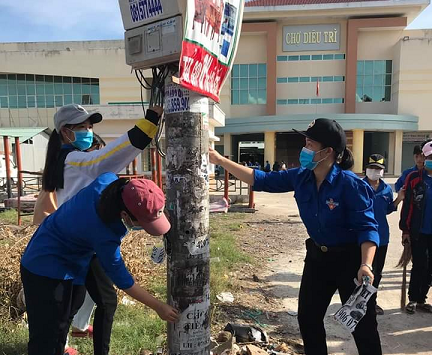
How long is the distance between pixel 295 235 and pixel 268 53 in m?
26.5

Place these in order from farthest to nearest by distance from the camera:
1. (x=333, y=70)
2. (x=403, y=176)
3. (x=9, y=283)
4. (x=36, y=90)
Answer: (x=333, y=70) → (x=36, y=90) → (x=403, y=176) → (x=9, y=283)

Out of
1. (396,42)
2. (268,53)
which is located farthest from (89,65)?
(396,42)

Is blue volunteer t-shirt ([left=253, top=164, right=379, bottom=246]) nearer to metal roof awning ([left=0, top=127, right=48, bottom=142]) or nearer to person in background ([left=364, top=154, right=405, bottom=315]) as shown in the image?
person in background ([left=364, top=154, right=405, bottom=315])

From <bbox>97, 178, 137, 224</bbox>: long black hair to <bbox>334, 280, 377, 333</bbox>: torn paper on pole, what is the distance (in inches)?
53.7

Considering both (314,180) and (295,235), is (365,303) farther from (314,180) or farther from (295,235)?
(295,235)

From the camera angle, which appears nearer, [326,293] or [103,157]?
[103,157]

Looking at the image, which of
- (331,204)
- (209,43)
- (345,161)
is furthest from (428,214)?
(209,43)

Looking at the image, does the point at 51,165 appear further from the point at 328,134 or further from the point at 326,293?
the point at 326,293

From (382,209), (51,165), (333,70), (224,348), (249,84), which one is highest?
(333,70)

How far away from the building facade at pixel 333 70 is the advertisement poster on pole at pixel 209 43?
91.3 feet

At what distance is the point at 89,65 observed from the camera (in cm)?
2989

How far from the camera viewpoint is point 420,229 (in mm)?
3824

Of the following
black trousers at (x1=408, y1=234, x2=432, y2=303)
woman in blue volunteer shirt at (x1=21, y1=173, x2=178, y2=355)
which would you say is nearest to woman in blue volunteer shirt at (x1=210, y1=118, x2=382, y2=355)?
woman in blue volunteer shirt at (x1=21, y1=173, x2=178, y2=355)

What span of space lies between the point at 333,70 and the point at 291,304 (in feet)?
101
